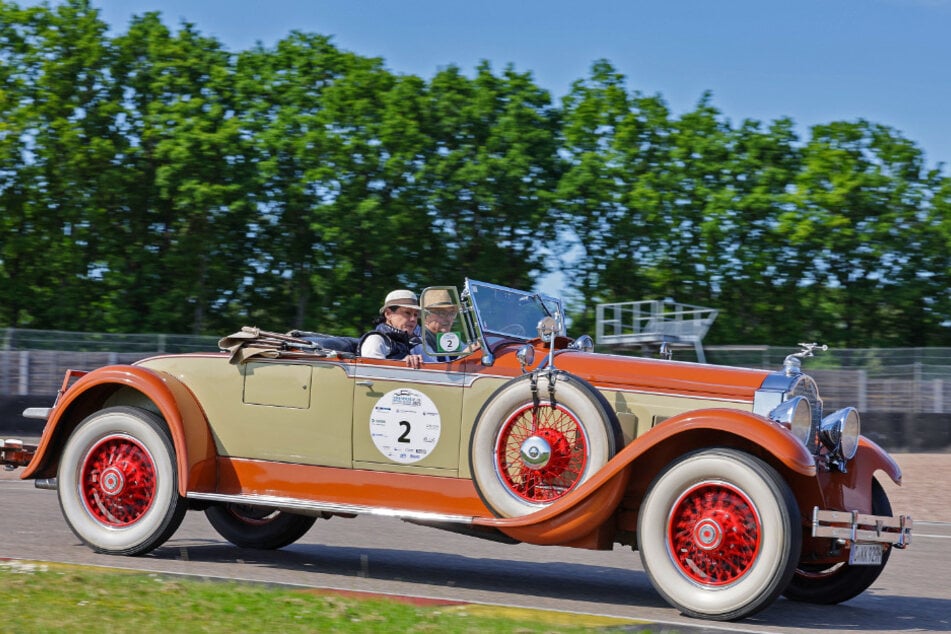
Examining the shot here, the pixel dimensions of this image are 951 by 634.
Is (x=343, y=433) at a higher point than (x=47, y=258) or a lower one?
lower

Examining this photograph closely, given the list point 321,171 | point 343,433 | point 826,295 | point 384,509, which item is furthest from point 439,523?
point 826,295

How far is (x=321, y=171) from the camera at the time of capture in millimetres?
33312

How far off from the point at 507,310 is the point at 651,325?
22158mm

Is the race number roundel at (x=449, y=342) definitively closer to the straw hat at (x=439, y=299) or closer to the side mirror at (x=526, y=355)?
the straw hat at (x=439, y=299)

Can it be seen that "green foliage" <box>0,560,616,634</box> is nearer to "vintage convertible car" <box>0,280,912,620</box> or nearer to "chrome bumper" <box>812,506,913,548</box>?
"vintage convertible car" <box>0,280,912,620</box>

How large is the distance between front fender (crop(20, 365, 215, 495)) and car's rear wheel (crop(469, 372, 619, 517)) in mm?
1790

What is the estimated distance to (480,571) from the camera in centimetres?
750

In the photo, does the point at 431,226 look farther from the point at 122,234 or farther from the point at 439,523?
the point at 439,523

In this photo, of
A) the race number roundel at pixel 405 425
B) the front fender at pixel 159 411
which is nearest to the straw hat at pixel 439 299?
the race number roundel at pixel 405 425

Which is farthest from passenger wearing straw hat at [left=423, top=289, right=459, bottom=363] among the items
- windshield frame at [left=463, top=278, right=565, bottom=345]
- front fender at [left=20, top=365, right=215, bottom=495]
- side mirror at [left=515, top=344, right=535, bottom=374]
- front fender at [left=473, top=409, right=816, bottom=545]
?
front fender at [left=20, top=365, right=215, bottom=495]

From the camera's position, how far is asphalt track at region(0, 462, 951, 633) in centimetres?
608

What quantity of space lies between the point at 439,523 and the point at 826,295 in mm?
30083

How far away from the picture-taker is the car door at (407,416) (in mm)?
6668

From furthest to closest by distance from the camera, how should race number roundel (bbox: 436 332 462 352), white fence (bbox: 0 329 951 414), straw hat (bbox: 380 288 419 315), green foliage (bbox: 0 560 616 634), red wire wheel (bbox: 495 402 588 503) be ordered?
1. white fence (bbox: 0 329 951 414)
2. straw hat (bbox: 380 288 419 315)
3. race number roundel (bbox: 436 332 462 352)
4. red wire wheel (bbox: 495 402 588 503)
5. green foliage (bbox: 0 560 616 634)
